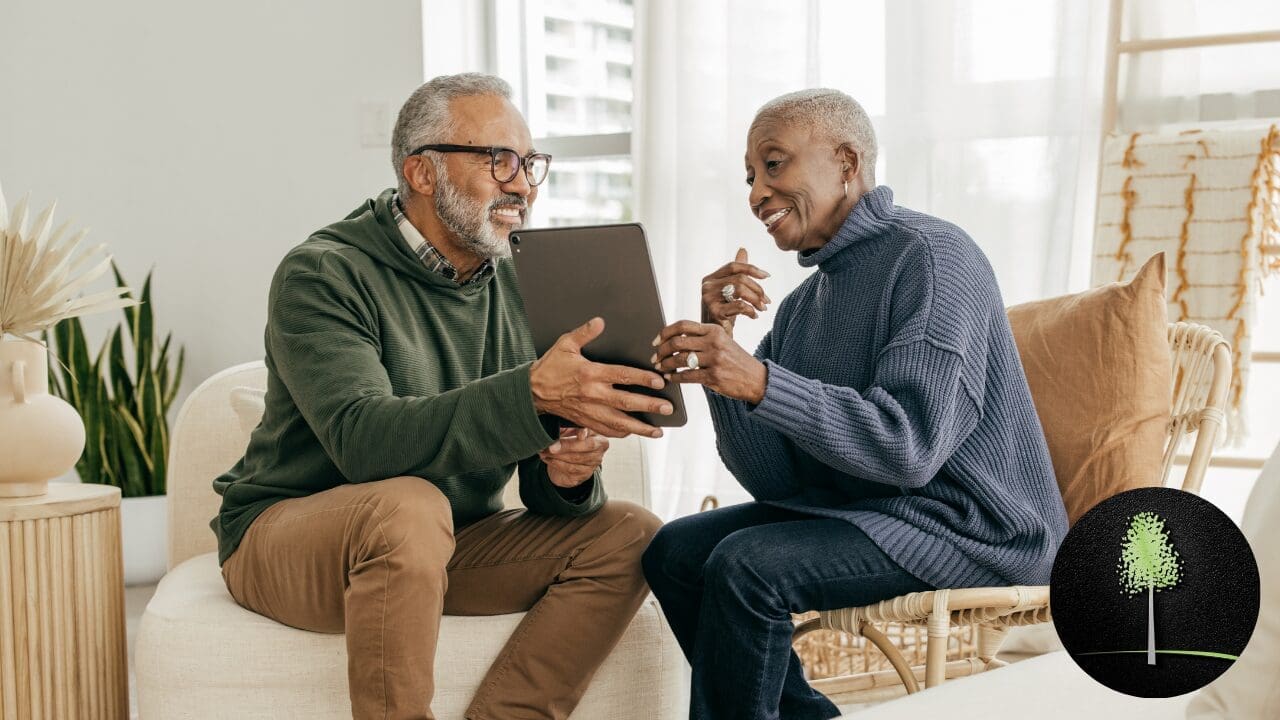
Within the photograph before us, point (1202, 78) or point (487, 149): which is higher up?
point (1202, 78)

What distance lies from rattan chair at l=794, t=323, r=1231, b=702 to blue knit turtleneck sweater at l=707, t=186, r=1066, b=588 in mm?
44

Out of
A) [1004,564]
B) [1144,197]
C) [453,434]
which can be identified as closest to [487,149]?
[453,434]

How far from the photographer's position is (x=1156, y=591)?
42 cm

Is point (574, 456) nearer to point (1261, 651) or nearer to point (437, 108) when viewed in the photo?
point (437, 108)

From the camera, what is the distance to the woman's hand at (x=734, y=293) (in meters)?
1.74

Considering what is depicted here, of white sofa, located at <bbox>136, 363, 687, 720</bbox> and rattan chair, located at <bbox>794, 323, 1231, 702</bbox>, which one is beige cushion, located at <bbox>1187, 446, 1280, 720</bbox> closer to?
rattan chair, located at <bbox>794, 323, 1231, 702</bbox>

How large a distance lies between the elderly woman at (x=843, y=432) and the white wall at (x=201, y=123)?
2.21 m

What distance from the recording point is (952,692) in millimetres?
875

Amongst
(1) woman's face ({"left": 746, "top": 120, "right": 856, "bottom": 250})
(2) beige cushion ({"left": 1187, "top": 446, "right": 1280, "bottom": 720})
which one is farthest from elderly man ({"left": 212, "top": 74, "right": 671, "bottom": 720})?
(2) beige cushion ({"left": 1187, "top": 446, "right": 1280, "bottom": 720})

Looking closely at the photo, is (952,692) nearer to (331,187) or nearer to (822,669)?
(822,669)

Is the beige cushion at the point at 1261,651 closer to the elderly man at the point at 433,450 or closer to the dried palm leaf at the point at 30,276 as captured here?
the elderly man at the point at 433,450

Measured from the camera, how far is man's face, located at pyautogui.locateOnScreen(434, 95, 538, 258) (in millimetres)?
1811

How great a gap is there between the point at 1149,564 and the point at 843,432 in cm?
104

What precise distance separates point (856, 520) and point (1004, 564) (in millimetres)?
213
